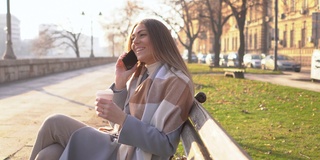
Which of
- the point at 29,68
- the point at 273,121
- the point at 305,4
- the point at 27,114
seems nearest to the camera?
the point at 273,121

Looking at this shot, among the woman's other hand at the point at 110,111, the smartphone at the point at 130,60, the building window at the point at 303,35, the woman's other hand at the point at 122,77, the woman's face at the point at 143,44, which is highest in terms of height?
the building window at the point at 303,35

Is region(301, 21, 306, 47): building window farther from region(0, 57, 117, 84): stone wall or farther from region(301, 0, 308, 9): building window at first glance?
region(0, 57, 117, 84): stone wall

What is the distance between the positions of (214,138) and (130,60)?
1.48 meters

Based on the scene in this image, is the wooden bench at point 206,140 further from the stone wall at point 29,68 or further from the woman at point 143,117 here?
the stone wall at point 29,68

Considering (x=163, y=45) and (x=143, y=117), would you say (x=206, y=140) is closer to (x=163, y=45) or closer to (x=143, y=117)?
(x=143, y=117)

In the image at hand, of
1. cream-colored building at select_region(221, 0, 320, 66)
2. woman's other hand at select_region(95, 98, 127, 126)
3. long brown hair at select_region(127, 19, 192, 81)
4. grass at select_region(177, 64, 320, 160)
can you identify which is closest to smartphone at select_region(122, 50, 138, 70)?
long brown hair at select_region(127, 19, 192, 81)

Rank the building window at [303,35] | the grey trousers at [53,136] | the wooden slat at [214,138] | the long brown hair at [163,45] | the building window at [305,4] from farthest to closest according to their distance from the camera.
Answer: the building window at [303,35] → the building window at [305,4] → the grey trousers at [53,136] → the long brown hair at [163,45] → the wooden slat at [214,138]

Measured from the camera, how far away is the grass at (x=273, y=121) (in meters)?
5.76

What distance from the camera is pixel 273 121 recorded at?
8.16 meters

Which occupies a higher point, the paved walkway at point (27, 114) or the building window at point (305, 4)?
the building window at point (305, 4)

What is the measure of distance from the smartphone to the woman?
117mm

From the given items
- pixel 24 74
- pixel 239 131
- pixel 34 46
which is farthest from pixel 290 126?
pixel 34 46

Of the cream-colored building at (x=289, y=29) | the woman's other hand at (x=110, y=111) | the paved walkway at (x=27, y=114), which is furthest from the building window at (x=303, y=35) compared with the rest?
the woman's other hand at (x=110, y=111)

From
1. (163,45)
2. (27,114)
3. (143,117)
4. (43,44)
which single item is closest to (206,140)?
(143,117)
